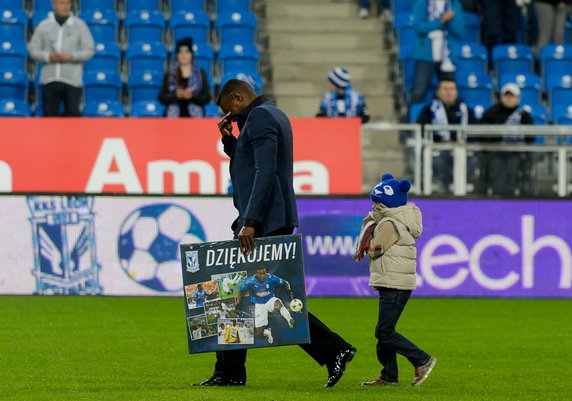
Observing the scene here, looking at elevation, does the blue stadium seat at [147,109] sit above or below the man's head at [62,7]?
below

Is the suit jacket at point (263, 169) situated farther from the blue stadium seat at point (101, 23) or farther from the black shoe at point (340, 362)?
the blue stadium seat at point (101, 23)

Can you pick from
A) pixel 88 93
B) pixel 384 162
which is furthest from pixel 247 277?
pixel 88 93

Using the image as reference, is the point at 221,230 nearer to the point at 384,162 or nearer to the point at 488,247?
the point at 384,162

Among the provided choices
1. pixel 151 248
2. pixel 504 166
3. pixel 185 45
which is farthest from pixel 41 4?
pixel 504 166

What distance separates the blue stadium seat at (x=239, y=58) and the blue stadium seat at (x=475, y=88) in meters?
3.06

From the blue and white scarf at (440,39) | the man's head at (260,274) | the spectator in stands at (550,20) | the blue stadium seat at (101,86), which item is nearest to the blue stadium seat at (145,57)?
the blue stadium seat at (101,86)

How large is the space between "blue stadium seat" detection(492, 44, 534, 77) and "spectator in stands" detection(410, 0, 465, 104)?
210cm

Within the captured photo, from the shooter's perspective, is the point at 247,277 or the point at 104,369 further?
the point at 104,369

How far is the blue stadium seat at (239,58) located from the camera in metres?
20.2

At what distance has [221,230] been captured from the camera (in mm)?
16344

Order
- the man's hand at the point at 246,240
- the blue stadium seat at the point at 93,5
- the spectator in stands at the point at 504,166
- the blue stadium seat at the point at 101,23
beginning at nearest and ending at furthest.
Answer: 1. the man's hand at the point at 246,240
2. the spectator in stands at the point at 504,166
3. the blue stadium seat at the point at 101,23
4. the blue stadium seat at the point at 93,5

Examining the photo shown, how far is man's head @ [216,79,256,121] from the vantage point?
831 cm

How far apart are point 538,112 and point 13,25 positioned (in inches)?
308

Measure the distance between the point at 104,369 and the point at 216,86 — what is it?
11.0m
